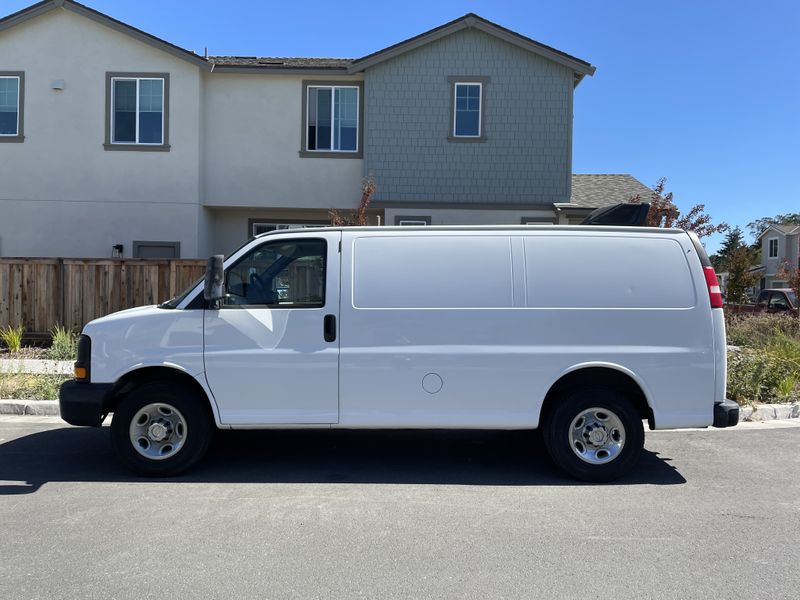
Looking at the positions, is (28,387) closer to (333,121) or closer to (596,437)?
(596,437)

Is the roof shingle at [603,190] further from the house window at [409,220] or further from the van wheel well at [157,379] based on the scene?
the van wheel well at [157,379]

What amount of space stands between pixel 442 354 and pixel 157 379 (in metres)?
2.48

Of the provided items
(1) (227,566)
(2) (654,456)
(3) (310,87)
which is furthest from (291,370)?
(3) (310,87)

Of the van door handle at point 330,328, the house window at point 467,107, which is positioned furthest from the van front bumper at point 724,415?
the house window at point 467,107

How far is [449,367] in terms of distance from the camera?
5508 millimetres

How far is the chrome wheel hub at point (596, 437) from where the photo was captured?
18.3 feet

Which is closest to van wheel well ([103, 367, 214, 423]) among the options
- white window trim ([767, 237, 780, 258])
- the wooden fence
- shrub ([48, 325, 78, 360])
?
shrub ([48, 325, 78, 360])

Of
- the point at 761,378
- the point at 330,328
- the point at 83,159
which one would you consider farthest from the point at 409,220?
the point at 330,328

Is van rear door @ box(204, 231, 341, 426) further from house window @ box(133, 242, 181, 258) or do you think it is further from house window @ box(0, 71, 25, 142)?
house window @ box(0, 71, 25, 142)

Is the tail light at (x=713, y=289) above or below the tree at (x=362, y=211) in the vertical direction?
below

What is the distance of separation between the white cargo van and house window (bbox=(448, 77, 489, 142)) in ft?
33.4

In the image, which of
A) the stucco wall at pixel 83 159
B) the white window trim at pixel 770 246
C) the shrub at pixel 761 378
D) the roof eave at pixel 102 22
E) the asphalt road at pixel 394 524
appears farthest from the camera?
the white window trim at pixel 770 246

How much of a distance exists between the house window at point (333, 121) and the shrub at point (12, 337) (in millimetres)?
7078

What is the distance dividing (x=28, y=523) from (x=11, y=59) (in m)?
14.3
